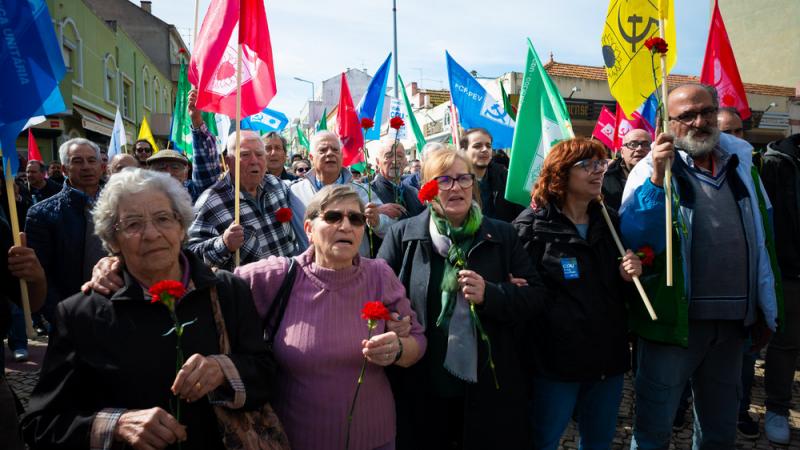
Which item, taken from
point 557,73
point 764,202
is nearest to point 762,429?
point 764,202

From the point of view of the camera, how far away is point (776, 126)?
24.9 m

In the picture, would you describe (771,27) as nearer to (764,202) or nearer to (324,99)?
(764,202)

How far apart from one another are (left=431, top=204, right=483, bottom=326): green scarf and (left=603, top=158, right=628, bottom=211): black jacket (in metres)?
2.08

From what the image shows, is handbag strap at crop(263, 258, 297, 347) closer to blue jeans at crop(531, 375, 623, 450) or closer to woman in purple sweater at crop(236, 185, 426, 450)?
woman in purple sweater at crop(236, 185, 426, 450)

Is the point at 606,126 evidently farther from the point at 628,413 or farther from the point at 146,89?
the point at 146,89

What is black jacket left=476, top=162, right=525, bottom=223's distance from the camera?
16.1 ft

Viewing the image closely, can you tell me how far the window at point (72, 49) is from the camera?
16.5 metres

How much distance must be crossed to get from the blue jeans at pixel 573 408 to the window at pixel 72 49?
18787 mm

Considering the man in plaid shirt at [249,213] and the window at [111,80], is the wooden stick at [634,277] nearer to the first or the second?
the man in plaid shirt at [249,213]

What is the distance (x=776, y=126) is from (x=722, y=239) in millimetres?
28190

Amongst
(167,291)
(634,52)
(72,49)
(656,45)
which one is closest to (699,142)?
(656,45)

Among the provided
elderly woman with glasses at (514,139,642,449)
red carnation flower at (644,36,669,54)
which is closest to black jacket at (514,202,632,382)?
elderly woman with glasses at (514,139,642,449)

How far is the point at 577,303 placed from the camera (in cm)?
274

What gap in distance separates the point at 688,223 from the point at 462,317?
1.33m
